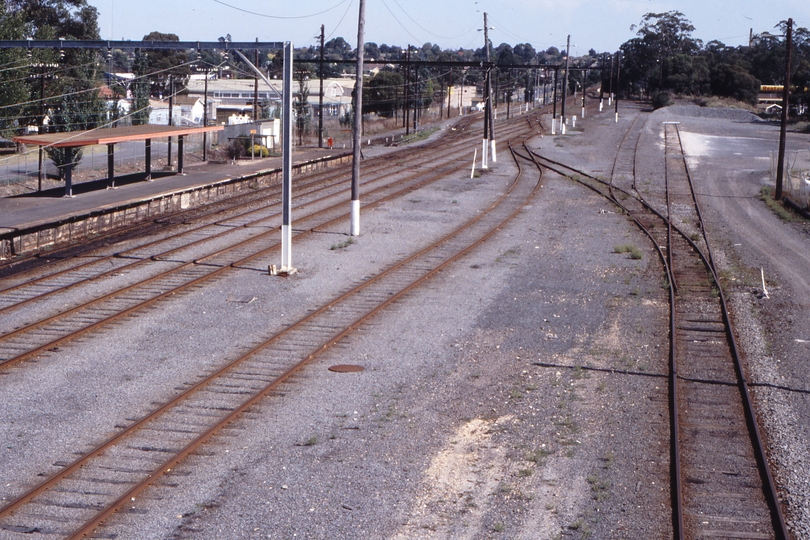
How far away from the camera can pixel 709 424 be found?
9.25m

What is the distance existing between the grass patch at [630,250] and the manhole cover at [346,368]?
32.9ft

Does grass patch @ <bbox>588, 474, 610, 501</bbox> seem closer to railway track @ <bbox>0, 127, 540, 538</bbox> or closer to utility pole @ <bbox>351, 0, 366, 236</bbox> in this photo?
railway track @ <bbox>0, 127, 540, 538</bbox>

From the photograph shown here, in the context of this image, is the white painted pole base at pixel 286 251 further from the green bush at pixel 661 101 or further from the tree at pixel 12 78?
the green bush at pixel 661 101

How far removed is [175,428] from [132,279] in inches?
313

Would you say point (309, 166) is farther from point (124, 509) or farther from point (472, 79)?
point (472, 79)

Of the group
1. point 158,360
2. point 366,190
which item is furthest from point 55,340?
point 366,190

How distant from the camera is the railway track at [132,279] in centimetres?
1250

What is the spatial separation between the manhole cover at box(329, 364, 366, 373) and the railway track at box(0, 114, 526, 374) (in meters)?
3.96

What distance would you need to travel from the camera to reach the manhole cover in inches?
428

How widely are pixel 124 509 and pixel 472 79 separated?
168821mm

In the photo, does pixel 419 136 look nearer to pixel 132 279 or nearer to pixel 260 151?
pixel 260 151

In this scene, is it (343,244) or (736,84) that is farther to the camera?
(736,84)

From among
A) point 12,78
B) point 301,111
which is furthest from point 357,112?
point 301,111

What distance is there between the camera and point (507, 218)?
24984mm
